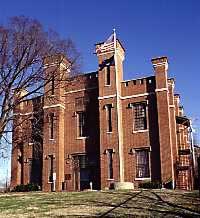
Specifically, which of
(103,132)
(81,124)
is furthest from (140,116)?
(81,124)

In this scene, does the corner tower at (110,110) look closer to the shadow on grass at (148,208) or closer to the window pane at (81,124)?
the window pane at (81,124)

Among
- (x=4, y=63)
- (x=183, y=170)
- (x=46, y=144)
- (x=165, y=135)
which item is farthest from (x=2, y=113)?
→ (x=183, y=170)

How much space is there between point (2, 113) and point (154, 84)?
493 inches

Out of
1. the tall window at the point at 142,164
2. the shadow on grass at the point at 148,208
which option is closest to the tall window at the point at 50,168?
the tall window at the point at 142,164

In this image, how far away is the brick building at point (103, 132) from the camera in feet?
102

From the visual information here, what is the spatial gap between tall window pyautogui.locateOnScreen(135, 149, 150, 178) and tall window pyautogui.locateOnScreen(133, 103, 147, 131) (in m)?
1.96

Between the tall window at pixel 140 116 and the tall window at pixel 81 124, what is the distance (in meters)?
4.58

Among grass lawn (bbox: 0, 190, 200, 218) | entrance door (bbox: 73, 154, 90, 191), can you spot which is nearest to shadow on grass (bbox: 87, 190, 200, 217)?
grass lawn (bbox: 0, 190, 200, 218)

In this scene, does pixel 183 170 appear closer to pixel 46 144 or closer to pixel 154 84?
pixel 154 84

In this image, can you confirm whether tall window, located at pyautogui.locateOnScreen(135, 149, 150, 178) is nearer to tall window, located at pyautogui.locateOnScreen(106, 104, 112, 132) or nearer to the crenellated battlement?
tall window, located at pyautogui.locateOnScreen(106, 104, 112, 132)

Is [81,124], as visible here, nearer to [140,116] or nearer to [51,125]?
[51,125]

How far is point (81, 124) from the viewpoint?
34938 millimetres

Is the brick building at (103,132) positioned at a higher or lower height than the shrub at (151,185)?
higher

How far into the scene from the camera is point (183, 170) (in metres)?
31.1
